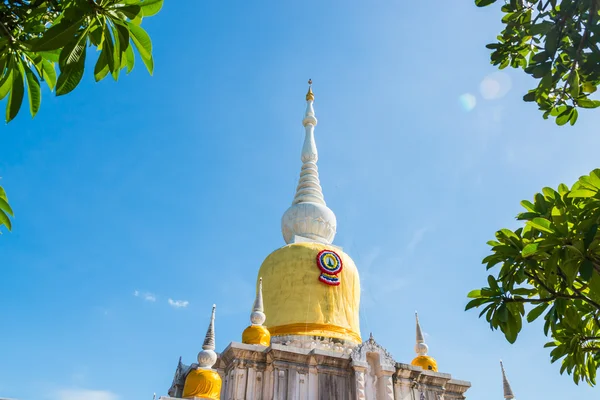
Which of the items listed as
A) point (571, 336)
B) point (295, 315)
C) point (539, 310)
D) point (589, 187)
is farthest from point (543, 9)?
point (295, 315)

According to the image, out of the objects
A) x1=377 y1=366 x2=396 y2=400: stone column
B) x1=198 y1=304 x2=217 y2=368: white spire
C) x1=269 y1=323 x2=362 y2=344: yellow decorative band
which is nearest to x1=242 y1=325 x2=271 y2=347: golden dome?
x1=198 y1=304 x2=217 y2=368: white spire

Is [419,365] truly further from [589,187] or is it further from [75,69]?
[75,69]

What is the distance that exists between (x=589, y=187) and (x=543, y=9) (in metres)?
1.80

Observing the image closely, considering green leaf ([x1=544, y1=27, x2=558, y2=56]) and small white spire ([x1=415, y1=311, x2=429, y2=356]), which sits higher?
small white spire ([x1=415, y1=311, x2=429, y2=356])

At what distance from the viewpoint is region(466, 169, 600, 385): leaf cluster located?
4777mm

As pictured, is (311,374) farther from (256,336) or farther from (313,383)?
(256,336)

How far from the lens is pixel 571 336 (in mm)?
6121

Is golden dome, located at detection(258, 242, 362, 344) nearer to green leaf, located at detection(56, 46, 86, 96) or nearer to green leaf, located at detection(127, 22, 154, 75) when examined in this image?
green leaf, located at detection(127, 22, 154, 75)

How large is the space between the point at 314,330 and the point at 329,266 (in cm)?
346

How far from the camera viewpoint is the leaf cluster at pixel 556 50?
467 cm

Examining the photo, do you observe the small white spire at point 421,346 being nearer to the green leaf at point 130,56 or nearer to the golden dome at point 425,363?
the golden dome at point 425,363

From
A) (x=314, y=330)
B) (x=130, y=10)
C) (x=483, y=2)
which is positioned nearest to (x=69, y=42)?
→ (x=130, y=10)

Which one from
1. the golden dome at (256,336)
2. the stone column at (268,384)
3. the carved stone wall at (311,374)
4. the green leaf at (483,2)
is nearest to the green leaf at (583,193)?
the green leaf at (483,2)

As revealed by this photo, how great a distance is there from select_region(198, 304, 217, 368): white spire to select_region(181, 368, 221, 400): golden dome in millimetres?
336
